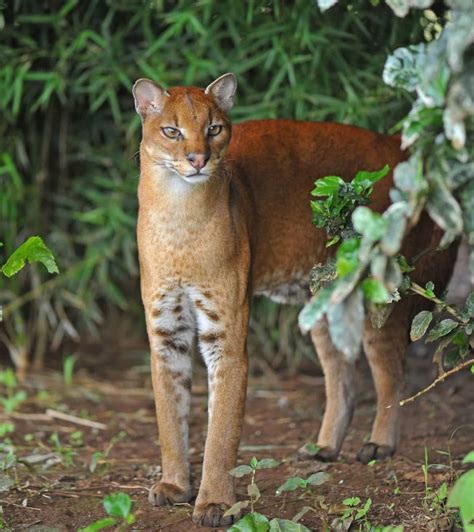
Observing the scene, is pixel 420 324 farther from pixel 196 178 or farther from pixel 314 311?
pixel 314 311

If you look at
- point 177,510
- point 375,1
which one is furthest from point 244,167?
point 177,510

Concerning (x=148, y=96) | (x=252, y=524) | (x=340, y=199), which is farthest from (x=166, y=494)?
(x=148, y=96)

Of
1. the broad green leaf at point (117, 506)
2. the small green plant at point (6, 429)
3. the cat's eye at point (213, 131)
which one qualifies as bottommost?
the small green plant at point (6, 429)

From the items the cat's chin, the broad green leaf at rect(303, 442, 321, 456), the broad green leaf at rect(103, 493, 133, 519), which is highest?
the cat's chin

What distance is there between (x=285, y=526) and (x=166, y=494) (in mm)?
603

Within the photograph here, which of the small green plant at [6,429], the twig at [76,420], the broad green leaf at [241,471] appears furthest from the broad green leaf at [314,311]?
the twig at [76,420]

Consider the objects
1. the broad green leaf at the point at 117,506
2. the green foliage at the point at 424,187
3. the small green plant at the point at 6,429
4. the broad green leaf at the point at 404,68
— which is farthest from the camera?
the small green plant at the point at 6,429

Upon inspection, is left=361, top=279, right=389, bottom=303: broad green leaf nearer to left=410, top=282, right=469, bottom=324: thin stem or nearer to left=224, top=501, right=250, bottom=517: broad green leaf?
left=410, top=282, right=469, bottom=324: thin stem

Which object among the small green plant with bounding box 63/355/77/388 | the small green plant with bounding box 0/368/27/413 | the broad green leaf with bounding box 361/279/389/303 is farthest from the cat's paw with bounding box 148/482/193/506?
the small green plant with bounding box 63/355/77/388

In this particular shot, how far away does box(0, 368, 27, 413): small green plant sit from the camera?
226 inches

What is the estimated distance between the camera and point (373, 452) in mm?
4516

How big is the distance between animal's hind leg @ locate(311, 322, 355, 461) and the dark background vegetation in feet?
3.96

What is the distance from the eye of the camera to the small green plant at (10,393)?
5732 millimetres

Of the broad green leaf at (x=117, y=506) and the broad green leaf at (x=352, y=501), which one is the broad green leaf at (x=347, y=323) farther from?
the broad green leaf at (x=352, y=501)
